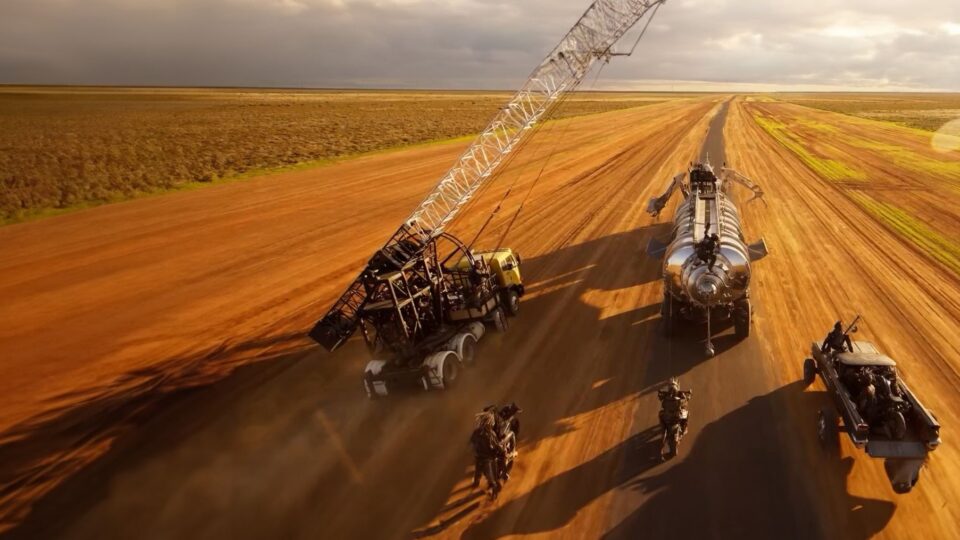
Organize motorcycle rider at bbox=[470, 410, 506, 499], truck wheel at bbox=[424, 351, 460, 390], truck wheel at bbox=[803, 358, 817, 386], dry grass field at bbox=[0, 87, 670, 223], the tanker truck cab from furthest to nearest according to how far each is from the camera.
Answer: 1. dry grass field at bbox=[0, 87, 670, 223]
2. the tanker truck cab
3. truck wheel at bbox=[424, 351, 460, 390]
4. truck wheel at bbox=[803, 358, 817, 386]
5. motorcycle rider at bbox=[470, 410, 506, 499]

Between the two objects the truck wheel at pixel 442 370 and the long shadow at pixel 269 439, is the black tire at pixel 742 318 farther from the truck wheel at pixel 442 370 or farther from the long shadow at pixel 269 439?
the truck wheel at pixel 442 370

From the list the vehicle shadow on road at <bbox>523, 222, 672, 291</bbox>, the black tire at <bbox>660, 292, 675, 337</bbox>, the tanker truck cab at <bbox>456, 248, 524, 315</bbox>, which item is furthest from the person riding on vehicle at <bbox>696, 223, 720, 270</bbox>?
the tanker truck cab at <bbox>456, 248, 524, 315</bbox>

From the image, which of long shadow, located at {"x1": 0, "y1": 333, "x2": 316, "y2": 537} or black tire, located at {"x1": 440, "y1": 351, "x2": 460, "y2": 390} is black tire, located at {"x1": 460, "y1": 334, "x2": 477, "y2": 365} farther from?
long shadow, located at {"x1": 0, "y1": 333, "x2": 316, "y2": 537}

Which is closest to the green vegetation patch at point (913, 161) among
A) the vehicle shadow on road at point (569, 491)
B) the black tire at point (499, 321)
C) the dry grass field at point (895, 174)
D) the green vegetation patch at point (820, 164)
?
the dry grass field at point (895, 174)

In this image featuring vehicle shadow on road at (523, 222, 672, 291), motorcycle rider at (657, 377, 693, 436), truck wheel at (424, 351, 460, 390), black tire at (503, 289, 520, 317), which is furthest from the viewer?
vehicle shadow on road at (523, 222, 672, 291)

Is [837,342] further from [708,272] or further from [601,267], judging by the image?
[601,267]

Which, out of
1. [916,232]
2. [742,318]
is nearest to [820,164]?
[916,232]

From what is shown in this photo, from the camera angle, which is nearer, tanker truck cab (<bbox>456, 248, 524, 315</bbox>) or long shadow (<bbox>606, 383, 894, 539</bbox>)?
long shadow (<bbox>606, 383, 894, 539</bbox>)
